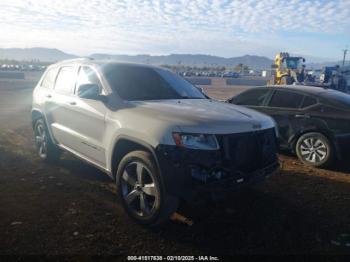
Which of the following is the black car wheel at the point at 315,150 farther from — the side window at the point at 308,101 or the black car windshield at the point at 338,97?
A: the black car windshield at the point at 338,97

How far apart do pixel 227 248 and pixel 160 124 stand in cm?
156

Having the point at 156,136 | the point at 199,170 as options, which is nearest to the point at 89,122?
the point at 156,136

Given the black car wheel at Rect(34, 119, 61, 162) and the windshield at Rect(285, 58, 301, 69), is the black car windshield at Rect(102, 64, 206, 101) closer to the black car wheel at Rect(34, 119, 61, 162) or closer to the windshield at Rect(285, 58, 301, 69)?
the black car wheel at Rect(34, 119, 61, 162)

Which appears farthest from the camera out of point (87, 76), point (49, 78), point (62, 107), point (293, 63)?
point (293, 63)

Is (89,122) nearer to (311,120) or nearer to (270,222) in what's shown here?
(270,222)

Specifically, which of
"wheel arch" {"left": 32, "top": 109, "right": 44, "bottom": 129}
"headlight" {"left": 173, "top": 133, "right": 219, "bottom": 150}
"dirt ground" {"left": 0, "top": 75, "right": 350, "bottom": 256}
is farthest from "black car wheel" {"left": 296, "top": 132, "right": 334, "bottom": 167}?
"wheel arch" {"left": 32, "top": 109, "right": 44, "bottom": 129}

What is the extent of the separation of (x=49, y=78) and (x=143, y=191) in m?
3.56

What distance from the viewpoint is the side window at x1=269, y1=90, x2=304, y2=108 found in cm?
694

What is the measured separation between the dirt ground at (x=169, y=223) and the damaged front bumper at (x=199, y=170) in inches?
27.1

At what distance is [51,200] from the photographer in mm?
4832

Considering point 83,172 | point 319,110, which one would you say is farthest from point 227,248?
point 319,110

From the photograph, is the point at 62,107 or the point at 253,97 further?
the point at 253,97

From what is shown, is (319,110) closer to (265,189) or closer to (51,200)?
(265,189)

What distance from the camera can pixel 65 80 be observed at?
5.69 m
